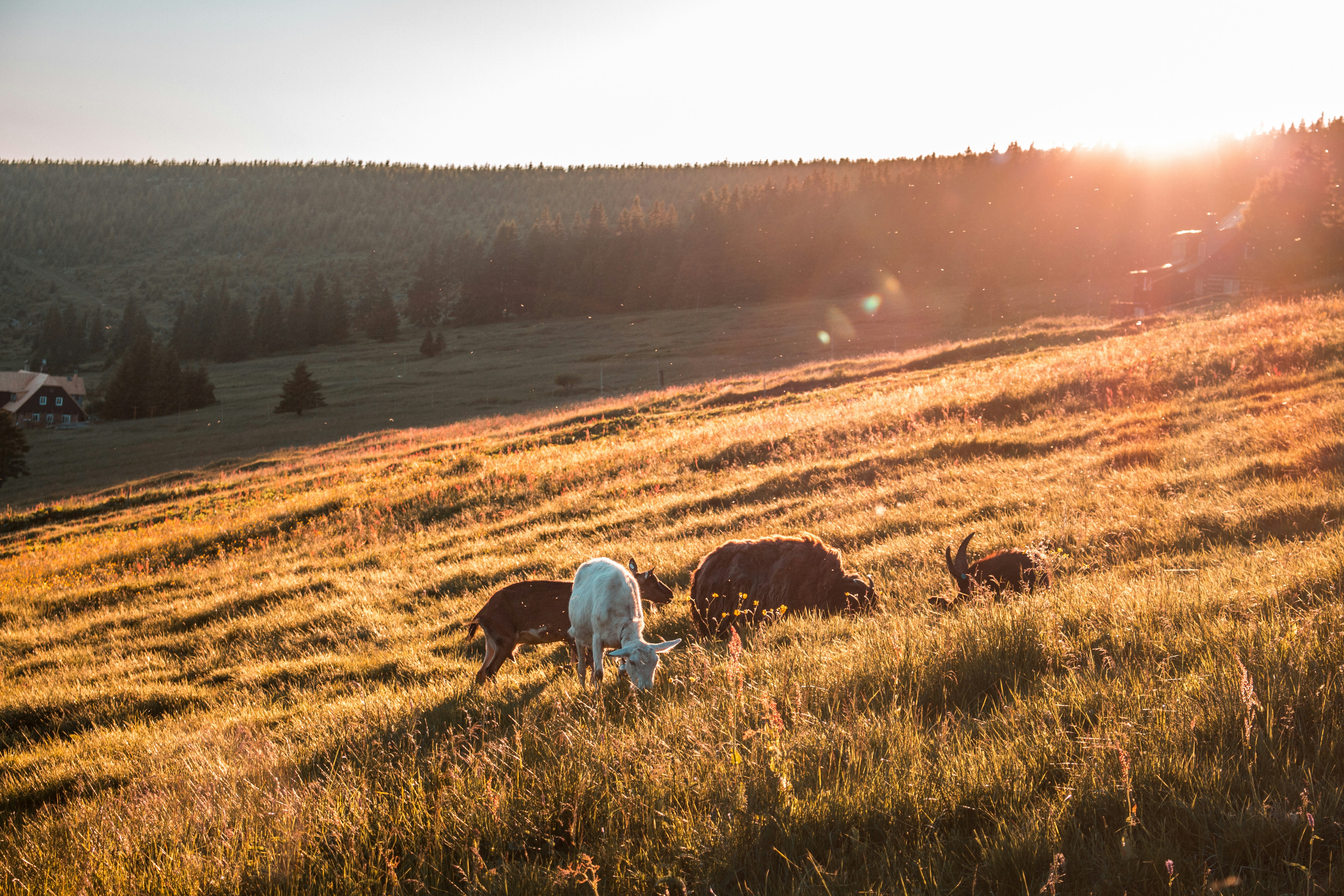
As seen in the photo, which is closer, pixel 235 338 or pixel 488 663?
pixel 488 663

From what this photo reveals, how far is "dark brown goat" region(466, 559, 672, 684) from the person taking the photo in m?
6.86

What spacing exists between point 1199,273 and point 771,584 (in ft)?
242

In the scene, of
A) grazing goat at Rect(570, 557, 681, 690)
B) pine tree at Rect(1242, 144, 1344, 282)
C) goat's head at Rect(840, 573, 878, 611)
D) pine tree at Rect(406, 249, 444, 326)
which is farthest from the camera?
pine tree at Rect(406, 249, 444, 326)

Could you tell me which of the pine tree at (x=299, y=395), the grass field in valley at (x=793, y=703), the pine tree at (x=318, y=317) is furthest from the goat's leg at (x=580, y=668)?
the pine tree at (x=318, y=317)

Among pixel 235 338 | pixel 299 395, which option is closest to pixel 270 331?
pixel 235 338

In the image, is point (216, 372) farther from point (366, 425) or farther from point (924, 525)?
point (924, 525)

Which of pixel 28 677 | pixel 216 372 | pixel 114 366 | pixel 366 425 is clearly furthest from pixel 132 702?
pixel 114 366

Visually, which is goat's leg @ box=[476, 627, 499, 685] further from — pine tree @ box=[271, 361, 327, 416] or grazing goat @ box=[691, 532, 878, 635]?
pine tree @ box=[271, 361, 327, 416]

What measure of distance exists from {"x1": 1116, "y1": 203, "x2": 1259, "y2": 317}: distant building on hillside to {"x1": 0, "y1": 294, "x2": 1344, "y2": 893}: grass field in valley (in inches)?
2160

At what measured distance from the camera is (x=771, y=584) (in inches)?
287

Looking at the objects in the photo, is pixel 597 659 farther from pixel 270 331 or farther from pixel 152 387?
pixel 270 331

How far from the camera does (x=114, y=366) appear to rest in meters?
98.8

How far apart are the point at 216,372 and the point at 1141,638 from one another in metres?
109

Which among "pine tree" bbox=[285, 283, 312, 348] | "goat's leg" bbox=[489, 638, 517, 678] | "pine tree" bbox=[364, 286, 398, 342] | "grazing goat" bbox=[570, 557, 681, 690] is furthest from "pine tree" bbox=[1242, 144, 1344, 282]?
"pine tree" bbox=[285, 283, 312, 348]
